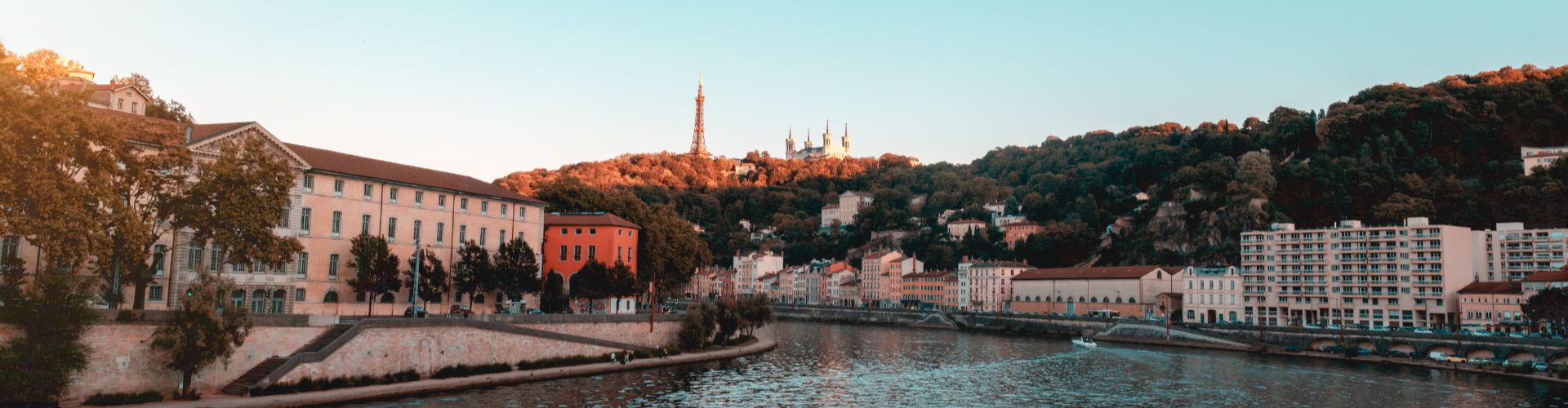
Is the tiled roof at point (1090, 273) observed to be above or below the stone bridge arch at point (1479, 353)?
above

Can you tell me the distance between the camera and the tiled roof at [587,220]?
6289cm

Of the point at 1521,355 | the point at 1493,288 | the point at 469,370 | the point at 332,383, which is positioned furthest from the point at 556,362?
the point at 1493,288

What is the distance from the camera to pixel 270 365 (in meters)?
34.3

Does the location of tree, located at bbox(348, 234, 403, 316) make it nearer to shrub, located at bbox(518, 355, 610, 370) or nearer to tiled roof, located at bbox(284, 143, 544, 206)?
tiled roof, located at bbox(284, 143, 544, 206)

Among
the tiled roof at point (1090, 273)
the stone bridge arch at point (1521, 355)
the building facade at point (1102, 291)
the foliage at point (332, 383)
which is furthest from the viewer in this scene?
the tiled roof at point (1090, 273)

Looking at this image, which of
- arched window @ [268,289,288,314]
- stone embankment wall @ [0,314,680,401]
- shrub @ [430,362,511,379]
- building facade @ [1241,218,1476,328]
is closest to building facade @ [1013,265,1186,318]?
building facade @ [1241,218,1476,328]

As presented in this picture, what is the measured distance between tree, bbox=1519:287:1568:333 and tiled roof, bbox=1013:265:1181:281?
3667 centimetres

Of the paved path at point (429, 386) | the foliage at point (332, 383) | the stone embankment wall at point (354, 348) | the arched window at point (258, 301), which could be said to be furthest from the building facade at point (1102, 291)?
the arched window at point (258, 301)

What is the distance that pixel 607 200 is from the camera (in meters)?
74.9

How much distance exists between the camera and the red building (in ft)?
204

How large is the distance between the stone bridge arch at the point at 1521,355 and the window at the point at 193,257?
70605 mm

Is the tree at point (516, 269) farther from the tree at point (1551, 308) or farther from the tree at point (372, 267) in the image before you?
the tree at point (1551, 308)

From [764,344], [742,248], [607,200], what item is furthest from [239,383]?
[742,248]

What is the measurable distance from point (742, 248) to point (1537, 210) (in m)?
119
